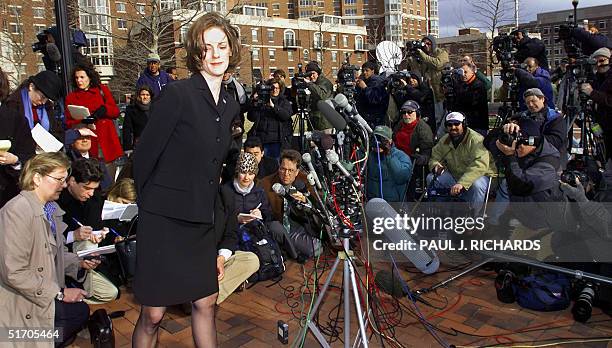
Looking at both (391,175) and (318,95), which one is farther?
(318,95)

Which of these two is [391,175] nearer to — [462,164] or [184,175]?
[462,164]

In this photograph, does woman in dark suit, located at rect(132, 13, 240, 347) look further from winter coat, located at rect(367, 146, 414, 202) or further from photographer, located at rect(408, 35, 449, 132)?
photographer, located at rect(408, 35, 449, 132)

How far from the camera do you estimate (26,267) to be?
9.32ft

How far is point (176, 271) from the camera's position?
Result: 2.32m

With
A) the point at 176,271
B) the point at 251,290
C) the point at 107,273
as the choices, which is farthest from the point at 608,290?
the point at 107,273

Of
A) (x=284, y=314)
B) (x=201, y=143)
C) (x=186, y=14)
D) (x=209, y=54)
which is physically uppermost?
(x=186, y=14)

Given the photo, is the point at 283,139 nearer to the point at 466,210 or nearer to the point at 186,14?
the point at 466,210

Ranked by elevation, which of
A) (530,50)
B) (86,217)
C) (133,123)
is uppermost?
(530,50)

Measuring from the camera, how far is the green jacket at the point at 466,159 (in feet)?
17.0

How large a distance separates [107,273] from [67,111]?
6.43ft

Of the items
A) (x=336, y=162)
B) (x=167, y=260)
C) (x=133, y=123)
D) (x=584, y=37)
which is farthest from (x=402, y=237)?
(x=584, y=37)

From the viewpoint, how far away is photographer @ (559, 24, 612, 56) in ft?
22.4

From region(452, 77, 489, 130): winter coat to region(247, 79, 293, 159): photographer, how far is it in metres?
2.26

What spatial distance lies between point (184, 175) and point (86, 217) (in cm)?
244
